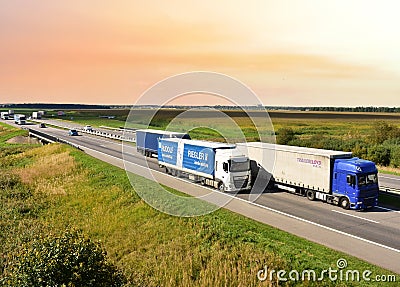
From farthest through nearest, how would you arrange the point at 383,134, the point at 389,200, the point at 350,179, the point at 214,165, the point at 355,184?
1. the point at 383,134
2. the point at 214,165
3. the point at 389,200
4. the point at 350,179
5. the point at 355,184

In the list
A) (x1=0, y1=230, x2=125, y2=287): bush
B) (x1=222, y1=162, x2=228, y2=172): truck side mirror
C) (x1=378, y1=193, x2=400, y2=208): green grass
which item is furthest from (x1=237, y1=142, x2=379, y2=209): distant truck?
(x1=0, y1=230, x2=125, y2=287): bush

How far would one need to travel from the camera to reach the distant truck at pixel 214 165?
94.8 feet

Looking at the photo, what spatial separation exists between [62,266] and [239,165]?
60.3 ft

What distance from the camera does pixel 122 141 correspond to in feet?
226

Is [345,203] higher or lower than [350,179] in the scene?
lower

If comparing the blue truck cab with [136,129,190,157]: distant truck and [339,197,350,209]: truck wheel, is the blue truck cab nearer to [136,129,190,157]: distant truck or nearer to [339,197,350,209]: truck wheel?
[339,197,350,209]: truck wheel

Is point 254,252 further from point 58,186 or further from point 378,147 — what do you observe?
point 378,147

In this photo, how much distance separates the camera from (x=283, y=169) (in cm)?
2886

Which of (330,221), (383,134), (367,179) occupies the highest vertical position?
(383,134)

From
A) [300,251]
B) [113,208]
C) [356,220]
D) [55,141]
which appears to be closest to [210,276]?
[300,251]

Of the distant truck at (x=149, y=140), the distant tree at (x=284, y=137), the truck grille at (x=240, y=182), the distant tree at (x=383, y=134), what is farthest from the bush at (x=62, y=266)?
the distant tree at (x=383, y=134)

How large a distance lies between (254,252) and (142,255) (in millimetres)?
6061

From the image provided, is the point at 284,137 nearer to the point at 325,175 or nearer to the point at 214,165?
the point at 214,165

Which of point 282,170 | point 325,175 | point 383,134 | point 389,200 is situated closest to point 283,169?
point 282,170
